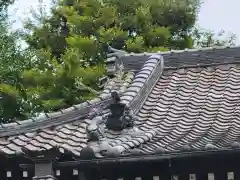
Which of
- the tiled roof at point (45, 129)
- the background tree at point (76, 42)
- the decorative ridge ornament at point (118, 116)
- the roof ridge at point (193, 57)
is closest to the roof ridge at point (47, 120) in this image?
the tiled roof at point (45, 129)

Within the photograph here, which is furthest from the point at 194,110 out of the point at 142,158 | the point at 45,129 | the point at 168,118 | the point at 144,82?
the point at 45,129

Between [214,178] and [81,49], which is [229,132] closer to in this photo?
[214,178]

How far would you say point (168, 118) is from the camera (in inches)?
293

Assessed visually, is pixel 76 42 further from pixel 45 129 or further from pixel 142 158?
pixel 142 158

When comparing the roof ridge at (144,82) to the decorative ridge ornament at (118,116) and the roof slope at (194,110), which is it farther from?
the decorative ridge ornament at (118,116)

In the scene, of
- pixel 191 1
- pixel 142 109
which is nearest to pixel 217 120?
pixel 142 109

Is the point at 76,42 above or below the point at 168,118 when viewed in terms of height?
above

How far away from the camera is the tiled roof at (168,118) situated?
6234mm

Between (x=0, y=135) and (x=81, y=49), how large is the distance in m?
11.8

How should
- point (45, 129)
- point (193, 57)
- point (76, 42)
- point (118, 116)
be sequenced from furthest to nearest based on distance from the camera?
Result: point (76, 42)
point (193, 57)
point (45, 129)
point (118, 116)

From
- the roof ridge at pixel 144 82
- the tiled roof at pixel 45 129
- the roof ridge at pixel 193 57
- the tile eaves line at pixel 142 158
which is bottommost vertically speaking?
the tile eaves line at pixel 142 158

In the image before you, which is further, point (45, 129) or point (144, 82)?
point (144, 82)

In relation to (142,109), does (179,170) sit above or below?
below

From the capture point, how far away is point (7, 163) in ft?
22.4
